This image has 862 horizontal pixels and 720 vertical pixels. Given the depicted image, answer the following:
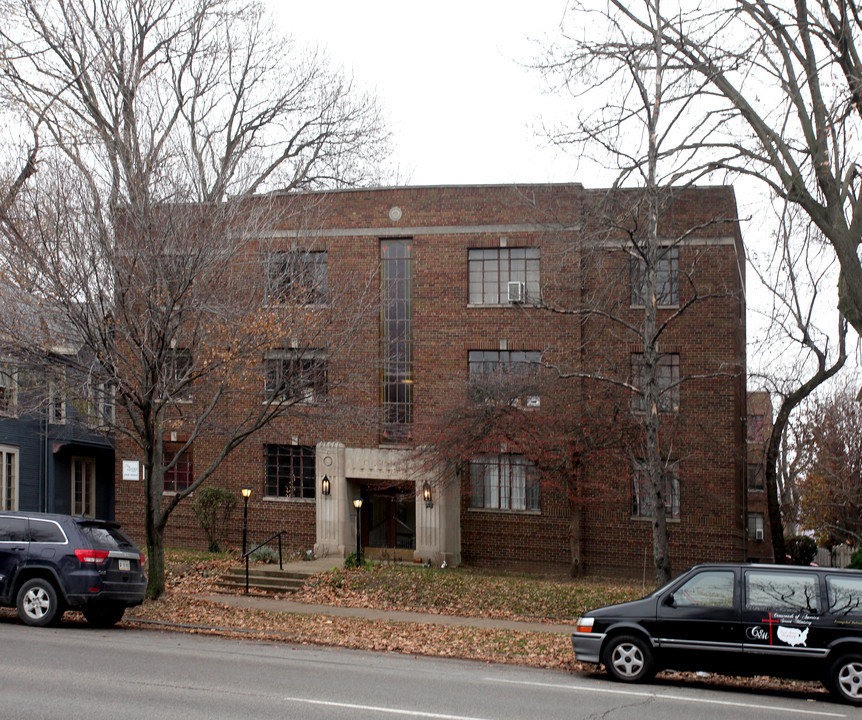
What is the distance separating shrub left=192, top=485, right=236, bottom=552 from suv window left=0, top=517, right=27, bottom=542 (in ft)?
41.3

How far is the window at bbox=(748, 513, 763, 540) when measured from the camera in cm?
4728

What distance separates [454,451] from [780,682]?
11.2 m

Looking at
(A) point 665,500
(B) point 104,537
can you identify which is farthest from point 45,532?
(A) point 665,500

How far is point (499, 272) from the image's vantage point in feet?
82.9

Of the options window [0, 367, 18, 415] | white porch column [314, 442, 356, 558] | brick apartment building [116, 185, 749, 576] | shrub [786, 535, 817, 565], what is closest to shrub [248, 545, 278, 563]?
white porch column [314, 442, 356, 558]

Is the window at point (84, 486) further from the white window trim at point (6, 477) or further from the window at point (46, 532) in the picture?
the window at point (46, 532)

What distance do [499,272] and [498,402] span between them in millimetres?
4928

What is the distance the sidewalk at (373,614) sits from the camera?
630 inches

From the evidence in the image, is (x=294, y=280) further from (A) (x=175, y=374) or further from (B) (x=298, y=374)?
(A) (x=175, y=374)

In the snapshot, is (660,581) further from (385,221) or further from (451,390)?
(385,221)

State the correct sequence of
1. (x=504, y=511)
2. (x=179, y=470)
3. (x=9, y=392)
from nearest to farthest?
(x=9, y=392) → (x=504, y=511) → (x=179, y=470)

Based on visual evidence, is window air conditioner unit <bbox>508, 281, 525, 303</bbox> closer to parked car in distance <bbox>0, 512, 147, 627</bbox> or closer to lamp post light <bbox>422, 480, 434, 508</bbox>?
lamp post light <bbox>422, 480, 434, 508</bbox>

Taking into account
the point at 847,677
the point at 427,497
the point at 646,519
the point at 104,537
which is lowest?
the point at 847,677

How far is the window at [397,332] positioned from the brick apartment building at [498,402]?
4cm
